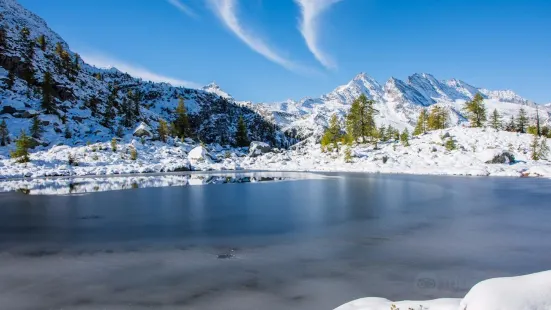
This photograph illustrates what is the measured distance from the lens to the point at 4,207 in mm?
19234

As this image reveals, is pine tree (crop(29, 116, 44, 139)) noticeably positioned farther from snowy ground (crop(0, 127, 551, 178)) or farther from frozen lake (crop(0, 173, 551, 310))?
frozen lake (crop(0, 173, 551, 310))

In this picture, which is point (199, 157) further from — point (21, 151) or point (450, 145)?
point (450, 145)

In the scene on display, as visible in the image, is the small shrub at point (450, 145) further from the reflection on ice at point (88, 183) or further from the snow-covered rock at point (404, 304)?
the snow-covered rock at point (404, 304)

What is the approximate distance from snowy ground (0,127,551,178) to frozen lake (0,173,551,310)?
34.7 m

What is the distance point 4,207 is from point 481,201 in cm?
3040

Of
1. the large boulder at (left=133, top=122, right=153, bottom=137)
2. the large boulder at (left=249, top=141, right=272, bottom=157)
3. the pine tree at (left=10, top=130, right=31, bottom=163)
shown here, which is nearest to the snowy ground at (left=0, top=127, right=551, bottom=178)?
the pine tree at (left=10, top=130, right=31, bottom=163)

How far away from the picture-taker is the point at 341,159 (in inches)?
2672

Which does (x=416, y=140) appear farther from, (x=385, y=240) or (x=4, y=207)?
(x=4, y=207)

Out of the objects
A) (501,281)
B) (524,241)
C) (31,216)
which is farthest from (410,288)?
(31,216)

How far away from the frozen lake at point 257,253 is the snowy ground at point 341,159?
3473 cm

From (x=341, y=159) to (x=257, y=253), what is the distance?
60025 mm

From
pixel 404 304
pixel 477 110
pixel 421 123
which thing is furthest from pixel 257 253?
pixel 421 123

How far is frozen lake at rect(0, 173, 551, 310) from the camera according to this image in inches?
269

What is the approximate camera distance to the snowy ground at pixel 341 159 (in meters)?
48.2
